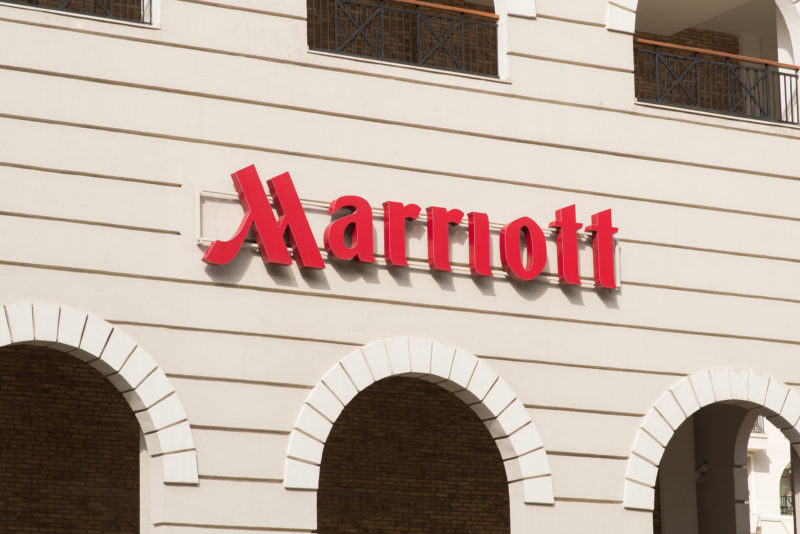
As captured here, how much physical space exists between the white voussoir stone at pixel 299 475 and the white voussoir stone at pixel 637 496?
374 centimetres

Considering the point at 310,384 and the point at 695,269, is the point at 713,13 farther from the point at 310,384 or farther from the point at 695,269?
the point at 310,384

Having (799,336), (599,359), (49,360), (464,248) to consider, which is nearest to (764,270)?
(799,336)

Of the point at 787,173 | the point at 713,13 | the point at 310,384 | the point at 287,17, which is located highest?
→ the point at 713,13

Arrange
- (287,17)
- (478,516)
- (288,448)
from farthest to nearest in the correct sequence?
1. (478,516)
2. (287,17)
3. (288,448)

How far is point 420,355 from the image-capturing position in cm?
1455

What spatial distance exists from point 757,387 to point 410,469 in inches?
207

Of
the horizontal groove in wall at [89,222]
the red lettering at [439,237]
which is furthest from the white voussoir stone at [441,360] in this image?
the horizontal groove in wall at [89,222]

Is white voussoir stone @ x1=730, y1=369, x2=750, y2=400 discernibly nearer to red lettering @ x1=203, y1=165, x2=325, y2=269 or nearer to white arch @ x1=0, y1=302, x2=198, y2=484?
red lettering @ x1=203, y1=165, x2=325, y2=269

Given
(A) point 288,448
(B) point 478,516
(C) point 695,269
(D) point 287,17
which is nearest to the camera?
(A) point 288,448

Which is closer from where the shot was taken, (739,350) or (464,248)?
(464,248)

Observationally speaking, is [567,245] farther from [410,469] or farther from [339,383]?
[410,469]

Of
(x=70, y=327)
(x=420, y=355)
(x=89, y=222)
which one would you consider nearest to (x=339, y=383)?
(x=420, y=355)

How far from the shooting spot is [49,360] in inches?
677

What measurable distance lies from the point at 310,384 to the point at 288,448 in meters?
0.71
